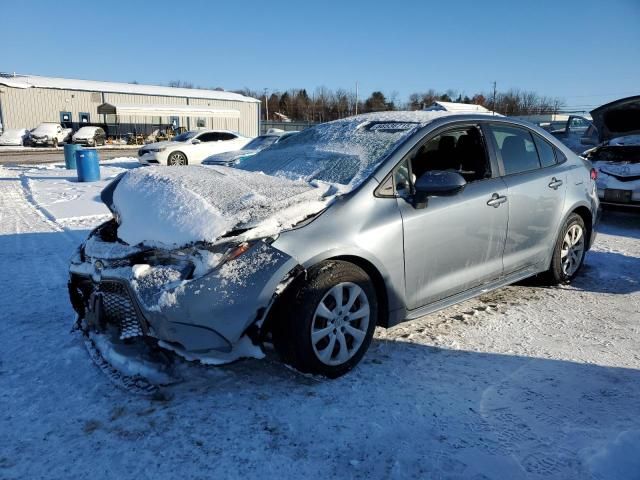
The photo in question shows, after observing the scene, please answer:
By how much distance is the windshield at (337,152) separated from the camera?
3.42 metres

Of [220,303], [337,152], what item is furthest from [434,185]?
[220,303]

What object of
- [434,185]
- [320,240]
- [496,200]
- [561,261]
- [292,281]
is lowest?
[561,261]

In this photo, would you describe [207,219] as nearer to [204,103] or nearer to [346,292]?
[346,292]

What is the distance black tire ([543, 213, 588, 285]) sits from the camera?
4605 millimetres

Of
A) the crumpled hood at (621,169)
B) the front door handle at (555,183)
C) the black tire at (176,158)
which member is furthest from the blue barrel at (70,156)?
the front door handle at (555,183)

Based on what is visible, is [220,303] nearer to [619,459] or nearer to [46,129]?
[619,459]

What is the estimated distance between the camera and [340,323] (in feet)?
9.76

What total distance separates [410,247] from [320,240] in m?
0.71

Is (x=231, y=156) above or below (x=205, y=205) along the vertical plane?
above

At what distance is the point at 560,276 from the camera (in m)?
4.77

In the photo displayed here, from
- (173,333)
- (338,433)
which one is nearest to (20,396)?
(173,333)

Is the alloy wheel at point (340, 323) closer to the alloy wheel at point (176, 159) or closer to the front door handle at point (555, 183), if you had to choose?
the front door handle at point (555, 183)

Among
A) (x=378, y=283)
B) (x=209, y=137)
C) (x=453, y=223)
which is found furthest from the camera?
(x=209, y=137)

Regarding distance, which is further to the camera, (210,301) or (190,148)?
(190,148)
